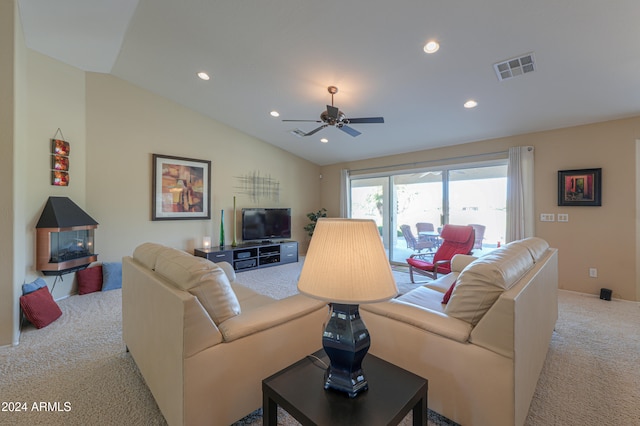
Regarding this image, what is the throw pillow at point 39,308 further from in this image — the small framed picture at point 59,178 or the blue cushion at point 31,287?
the small framed picture at point 59,178

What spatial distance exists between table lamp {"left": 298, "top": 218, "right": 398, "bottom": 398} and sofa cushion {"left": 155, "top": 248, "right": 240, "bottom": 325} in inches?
24.5

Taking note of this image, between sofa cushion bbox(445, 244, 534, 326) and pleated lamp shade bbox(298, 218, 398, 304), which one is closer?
pleated lamp shade bbox(298, 218, 398, 304)

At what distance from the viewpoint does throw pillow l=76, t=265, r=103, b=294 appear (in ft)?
12.0

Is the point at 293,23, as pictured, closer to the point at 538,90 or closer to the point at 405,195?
the point at 538,90

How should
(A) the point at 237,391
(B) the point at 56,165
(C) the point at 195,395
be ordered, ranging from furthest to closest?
1. (B) the point at 56,165
2. (A) the point at 237,391
3. (C) the point at 195,395

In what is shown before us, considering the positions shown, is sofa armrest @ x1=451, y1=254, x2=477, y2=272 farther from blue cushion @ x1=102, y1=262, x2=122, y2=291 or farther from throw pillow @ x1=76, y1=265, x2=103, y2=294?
throw pillow @ x1=76, y1=265, x2=103, y2=294

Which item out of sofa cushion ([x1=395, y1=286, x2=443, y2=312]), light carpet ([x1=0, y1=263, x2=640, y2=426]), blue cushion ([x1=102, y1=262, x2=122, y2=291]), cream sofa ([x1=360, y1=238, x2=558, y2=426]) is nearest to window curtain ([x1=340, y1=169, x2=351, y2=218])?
sofa cushion ([x1=395, y1=286, x2=443, y2=312])

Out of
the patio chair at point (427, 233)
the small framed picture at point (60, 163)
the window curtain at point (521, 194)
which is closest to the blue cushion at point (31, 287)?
the small framed picture at point (60, 163)

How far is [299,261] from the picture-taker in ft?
19.8

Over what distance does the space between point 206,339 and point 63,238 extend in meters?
3.58

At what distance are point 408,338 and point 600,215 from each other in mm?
4022

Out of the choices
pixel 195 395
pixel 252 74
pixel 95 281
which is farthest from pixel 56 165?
pixel 195 395

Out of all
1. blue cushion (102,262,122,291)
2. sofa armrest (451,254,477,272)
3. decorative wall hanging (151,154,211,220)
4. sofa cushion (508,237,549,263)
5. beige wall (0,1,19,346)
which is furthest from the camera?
decorative wall hanging (151,154,211,220)

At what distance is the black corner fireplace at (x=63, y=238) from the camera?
3.20 metres
